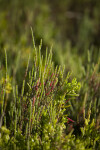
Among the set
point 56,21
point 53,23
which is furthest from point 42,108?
point 56,21

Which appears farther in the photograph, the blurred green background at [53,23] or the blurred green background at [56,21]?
the blurred green background at [56,21]

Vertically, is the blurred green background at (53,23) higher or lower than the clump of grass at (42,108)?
higher

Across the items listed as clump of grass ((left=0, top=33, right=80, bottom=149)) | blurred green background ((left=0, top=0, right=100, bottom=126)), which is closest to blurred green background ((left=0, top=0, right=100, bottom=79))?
blurred green background ((left=0, top=0, right=100, bottom=126))

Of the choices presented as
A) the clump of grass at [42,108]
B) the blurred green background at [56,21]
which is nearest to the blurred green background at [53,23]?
the blurred green background at [56,21]

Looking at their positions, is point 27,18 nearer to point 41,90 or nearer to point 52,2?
point 52,2

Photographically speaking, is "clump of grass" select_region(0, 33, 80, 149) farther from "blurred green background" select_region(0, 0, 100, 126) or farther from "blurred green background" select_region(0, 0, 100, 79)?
"blurred green background" select_region(0, 0, 100, 79)

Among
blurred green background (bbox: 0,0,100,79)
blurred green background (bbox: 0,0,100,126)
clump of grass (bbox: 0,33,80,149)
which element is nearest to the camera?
clump of grass (bbox: 0,33,80,149)

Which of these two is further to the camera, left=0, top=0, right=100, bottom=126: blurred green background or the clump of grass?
left=0, top=0, right=100, bottom=126: blurred green background

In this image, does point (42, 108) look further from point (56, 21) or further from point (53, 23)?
point (56, 21)

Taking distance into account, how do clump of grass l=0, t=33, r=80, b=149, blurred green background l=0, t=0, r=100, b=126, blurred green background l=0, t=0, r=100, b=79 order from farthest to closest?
blurred green background l=0, t=0, r=100, b=79
blurred green background l=0, t=0, r=100, b=126
clump of grass l=0, t=33, r=80, b=149

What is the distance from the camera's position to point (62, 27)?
410cm

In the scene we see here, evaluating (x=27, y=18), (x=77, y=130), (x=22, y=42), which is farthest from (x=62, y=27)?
(x=77, y=130)

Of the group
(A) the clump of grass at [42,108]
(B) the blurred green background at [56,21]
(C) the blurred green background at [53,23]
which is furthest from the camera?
(B) the blurred green background at [56,21]

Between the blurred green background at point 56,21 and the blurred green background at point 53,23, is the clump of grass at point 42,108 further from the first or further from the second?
the blurred green background at point 56,21
